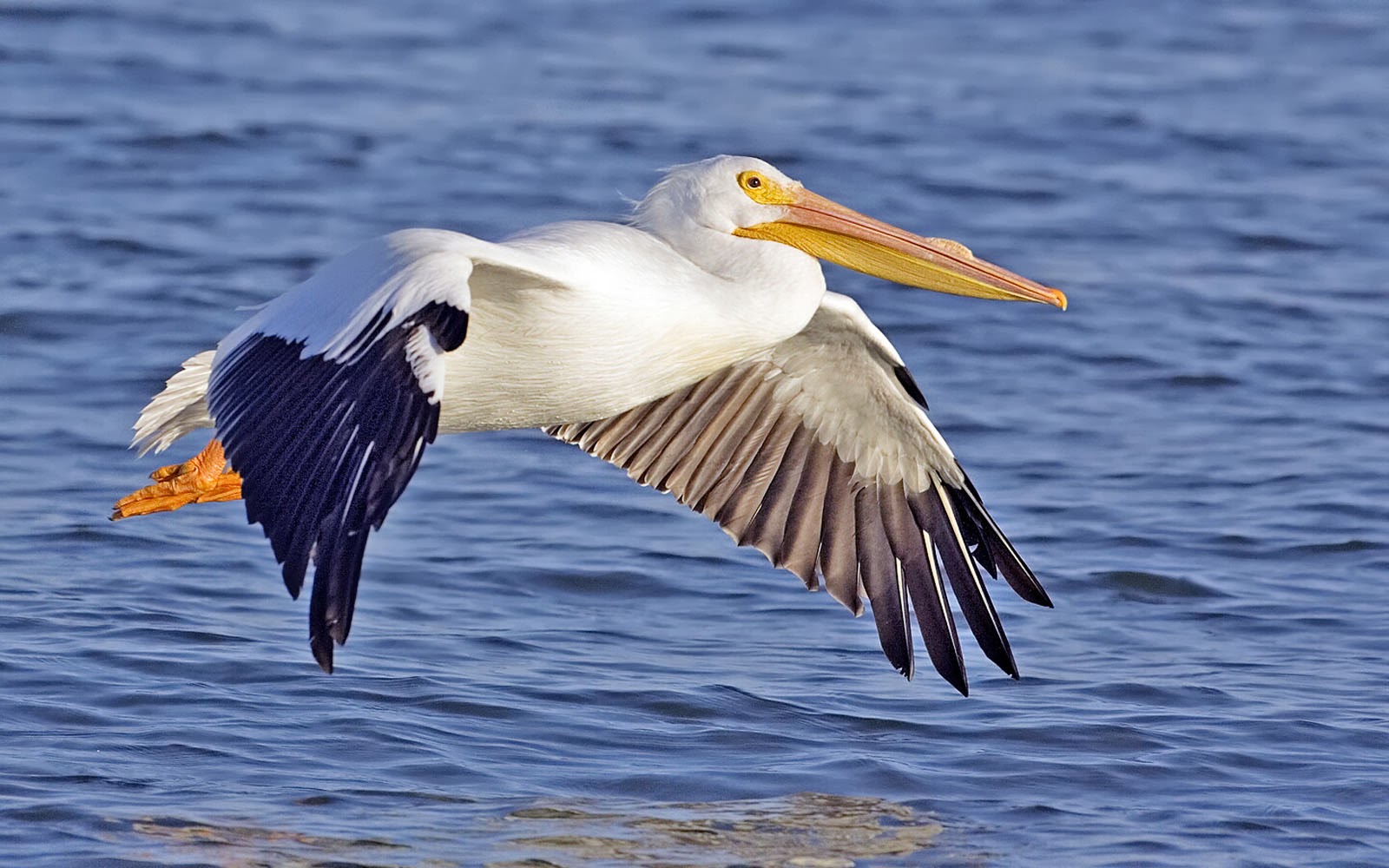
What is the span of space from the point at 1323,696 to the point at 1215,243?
18.7 ft

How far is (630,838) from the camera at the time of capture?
5.18 meters

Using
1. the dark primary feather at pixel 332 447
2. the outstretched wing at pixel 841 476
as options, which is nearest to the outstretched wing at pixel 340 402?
the dark primary feather at pixel 332 447

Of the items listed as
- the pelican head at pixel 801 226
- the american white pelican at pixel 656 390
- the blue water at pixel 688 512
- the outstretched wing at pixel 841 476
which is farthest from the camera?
the outstretched wing at pixel 841 476

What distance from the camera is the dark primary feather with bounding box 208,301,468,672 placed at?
4418 millimetres

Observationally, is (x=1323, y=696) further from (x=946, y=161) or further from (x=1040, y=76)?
(x=1040, y=76)

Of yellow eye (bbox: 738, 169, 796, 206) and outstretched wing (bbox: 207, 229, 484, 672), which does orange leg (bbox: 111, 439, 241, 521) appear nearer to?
outstretched wing (bbox: 207, 229, 484, 672)

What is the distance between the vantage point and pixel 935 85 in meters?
14.5

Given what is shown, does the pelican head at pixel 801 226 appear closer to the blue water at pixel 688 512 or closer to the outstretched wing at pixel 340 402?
the outstretched wing at pixel 340 402

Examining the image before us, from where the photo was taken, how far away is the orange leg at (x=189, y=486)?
6.14m

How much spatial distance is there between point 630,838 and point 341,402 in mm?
1310

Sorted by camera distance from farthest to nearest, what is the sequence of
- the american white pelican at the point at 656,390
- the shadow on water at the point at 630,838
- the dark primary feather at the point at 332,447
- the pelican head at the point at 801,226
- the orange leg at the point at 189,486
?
the orange leg at the point at 189,486 < the pelican head at the point at 801,226 < the shadow on water at the point at 630,838 < the american white pelican at the point at 656,390 < the dark primary feather at the point at 332,447

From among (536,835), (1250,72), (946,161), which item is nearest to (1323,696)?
(536,835)

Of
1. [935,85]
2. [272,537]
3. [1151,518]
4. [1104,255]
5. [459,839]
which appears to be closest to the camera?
[272,537]

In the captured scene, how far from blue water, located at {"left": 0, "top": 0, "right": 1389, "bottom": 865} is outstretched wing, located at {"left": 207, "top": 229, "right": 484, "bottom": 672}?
0.87 meters
